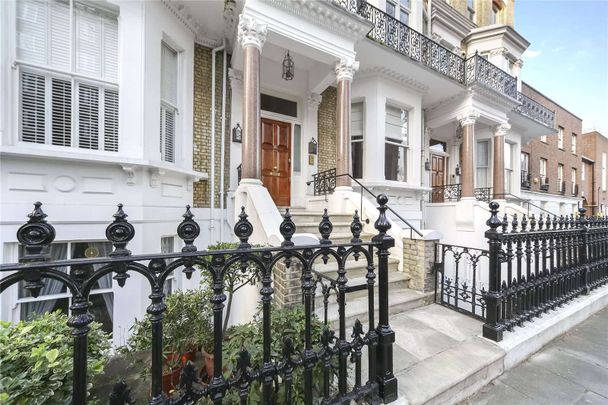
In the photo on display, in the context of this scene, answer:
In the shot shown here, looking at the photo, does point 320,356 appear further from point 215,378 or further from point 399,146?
point 399,146

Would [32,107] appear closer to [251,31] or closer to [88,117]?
[88,117]

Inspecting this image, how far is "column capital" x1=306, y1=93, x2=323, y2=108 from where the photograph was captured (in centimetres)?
754

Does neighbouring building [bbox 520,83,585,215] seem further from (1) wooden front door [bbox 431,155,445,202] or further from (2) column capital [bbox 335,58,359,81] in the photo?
(2) column capital [bbox 335,58,359,81]

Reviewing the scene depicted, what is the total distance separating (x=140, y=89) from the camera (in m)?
4.48

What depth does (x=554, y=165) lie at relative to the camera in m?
16.5

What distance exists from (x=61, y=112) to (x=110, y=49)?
50.4 inches

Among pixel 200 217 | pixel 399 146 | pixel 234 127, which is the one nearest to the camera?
pixel 200 217

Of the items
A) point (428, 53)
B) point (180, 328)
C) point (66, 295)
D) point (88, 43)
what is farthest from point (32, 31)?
point (428, 53)

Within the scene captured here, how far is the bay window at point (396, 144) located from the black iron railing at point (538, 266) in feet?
14.7

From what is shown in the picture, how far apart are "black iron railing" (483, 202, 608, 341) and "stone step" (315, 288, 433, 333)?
1030 millimetres

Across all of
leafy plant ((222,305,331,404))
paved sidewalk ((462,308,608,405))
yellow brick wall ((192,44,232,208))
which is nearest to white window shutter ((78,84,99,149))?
yellow brick wall ((192,44,232,208))

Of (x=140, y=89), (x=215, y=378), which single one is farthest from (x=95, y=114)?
(x=215, y=378)

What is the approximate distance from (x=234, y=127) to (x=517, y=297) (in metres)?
6.10

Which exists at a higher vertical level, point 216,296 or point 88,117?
point 88,117
